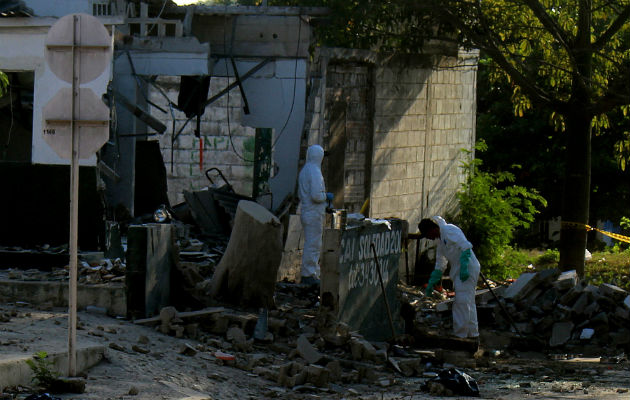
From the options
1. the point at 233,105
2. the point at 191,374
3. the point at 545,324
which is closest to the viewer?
the point at 191,374

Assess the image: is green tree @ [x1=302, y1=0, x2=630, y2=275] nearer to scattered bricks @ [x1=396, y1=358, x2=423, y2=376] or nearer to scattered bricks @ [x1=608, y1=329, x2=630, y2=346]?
scattered bricks @ [x1=608, y1=329, x2=630, y2=346]

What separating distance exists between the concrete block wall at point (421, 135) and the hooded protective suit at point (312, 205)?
295 cm

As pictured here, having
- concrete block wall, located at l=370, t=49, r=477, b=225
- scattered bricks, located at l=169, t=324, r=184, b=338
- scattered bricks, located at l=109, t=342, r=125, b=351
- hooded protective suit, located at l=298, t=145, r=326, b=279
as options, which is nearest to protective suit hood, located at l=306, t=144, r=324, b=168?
hooded protective suit, located at l=298, t=145, r=326, b=279

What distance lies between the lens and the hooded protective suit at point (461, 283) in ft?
41.3

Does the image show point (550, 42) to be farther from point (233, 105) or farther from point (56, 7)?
point (56, 7)

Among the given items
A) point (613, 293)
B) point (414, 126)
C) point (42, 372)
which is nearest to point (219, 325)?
point (42, 372)

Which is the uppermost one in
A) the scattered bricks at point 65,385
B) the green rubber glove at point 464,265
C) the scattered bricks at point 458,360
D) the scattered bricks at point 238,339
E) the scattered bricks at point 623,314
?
the green rubber glove at point 464,265

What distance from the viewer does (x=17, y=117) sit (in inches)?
610

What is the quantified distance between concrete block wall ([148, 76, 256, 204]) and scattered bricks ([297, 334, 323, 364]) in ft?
25.8

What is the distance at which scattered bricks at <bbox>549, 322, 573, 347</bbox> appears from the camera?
13555mm

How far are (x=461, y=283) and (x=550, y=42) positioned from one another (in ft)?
21.4

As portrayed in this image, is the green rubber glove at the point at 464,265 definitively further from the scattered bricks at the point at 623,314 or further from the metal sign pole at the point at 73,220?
the metal sign pole at the point at 73,220

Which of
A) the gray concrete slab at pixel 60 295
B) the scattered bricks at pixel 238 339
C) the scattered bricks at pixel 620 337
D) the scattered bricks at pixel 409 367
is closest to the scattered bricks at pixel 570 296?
the scattered bricks at pixel 620 337

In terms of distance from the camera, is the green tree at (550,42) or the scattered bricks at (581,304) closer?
the scattered bricks at (581,304)
